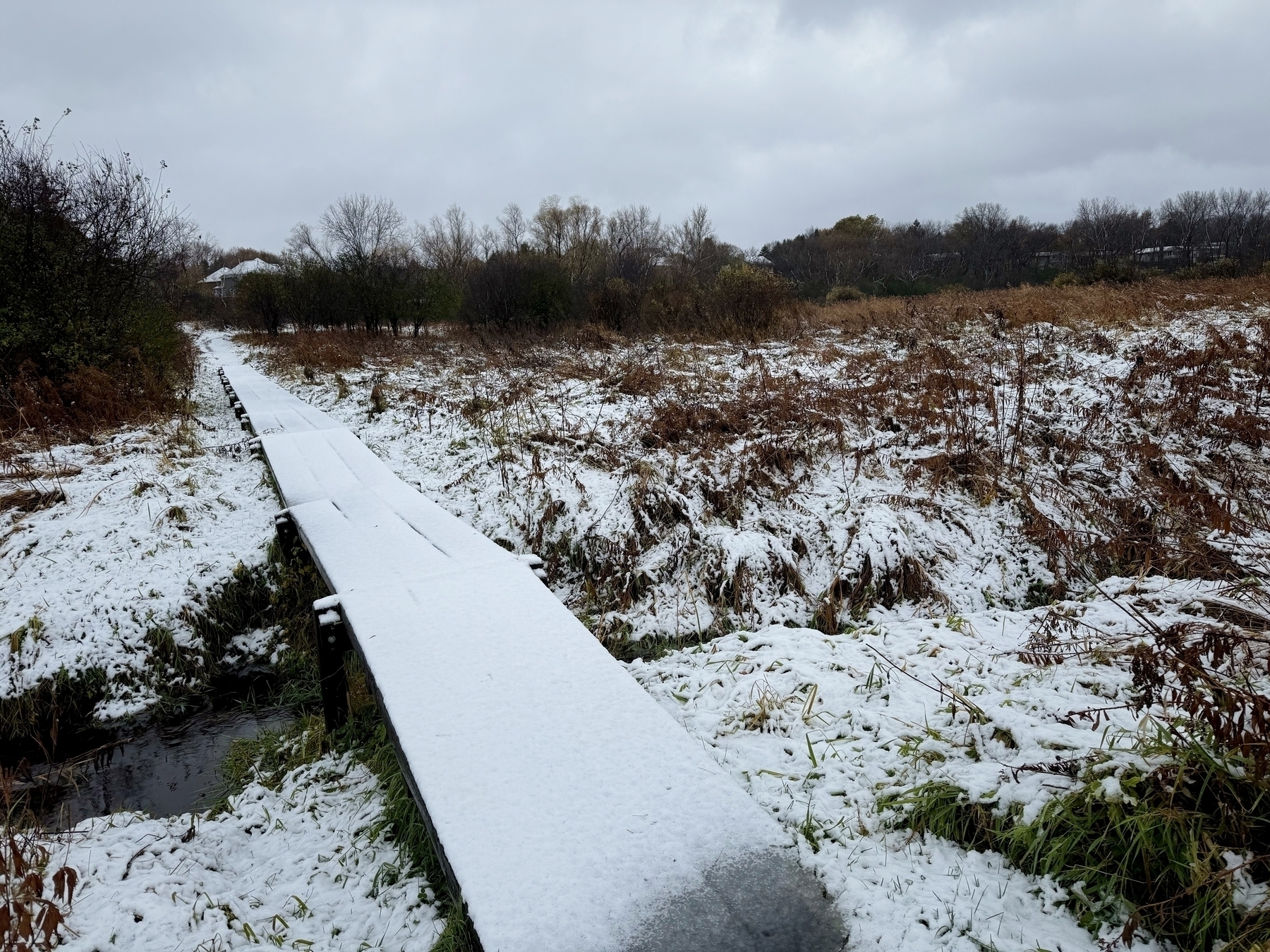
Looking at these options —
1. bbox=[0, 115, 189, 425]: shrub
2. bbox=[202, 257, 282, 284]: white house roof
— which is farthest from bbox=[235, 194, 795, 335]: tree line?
bbox=[202, 257, 282, 284]: white house roof

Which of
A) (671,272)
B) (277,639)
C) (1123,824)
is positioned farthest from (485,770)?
(671,272)

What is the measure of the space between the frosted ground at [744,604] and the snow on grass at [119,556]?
25 millimetres

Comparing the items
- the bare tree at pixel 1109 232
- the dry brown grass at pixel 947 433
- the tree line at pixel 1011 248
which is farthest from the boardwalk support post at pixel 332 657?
the bare tree at pixel 1109 232

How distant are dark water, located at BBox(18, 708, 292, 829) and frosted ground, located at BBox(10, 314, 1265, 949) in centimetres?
43

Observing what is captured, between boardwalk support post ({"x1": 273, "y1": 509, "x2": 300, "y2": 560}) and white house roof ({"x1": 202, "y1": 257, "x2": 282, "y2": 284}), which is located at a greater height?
white house roof ({"x1": 202, "y1": 257, "x2": 282, "y2": 284})

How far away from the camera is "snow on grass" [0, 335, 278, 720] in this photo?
4457 millimetres

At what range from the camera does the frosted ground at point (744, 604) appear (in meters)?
2.35

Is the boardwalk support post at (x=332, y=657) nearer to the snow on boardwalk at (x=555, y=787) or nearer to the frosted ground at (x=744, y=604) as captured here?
the snow on boardwalk at (x=555, y=787)

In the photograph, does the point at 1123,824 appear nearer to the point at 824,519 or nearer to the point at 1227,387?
the point at 824,519

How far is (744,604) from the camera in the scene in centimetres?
500

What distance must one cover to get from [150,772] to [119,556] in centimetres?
220

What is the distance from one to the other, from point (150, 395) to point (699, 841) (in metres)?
10.7

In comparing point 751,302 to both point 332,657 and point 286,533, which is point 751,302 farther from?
point 332,657

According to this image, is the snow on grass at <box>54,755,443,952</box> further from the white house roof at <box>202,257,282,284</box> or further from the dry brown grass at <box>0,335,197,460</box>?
the white house roof at <box>202,257,282,284</box>
